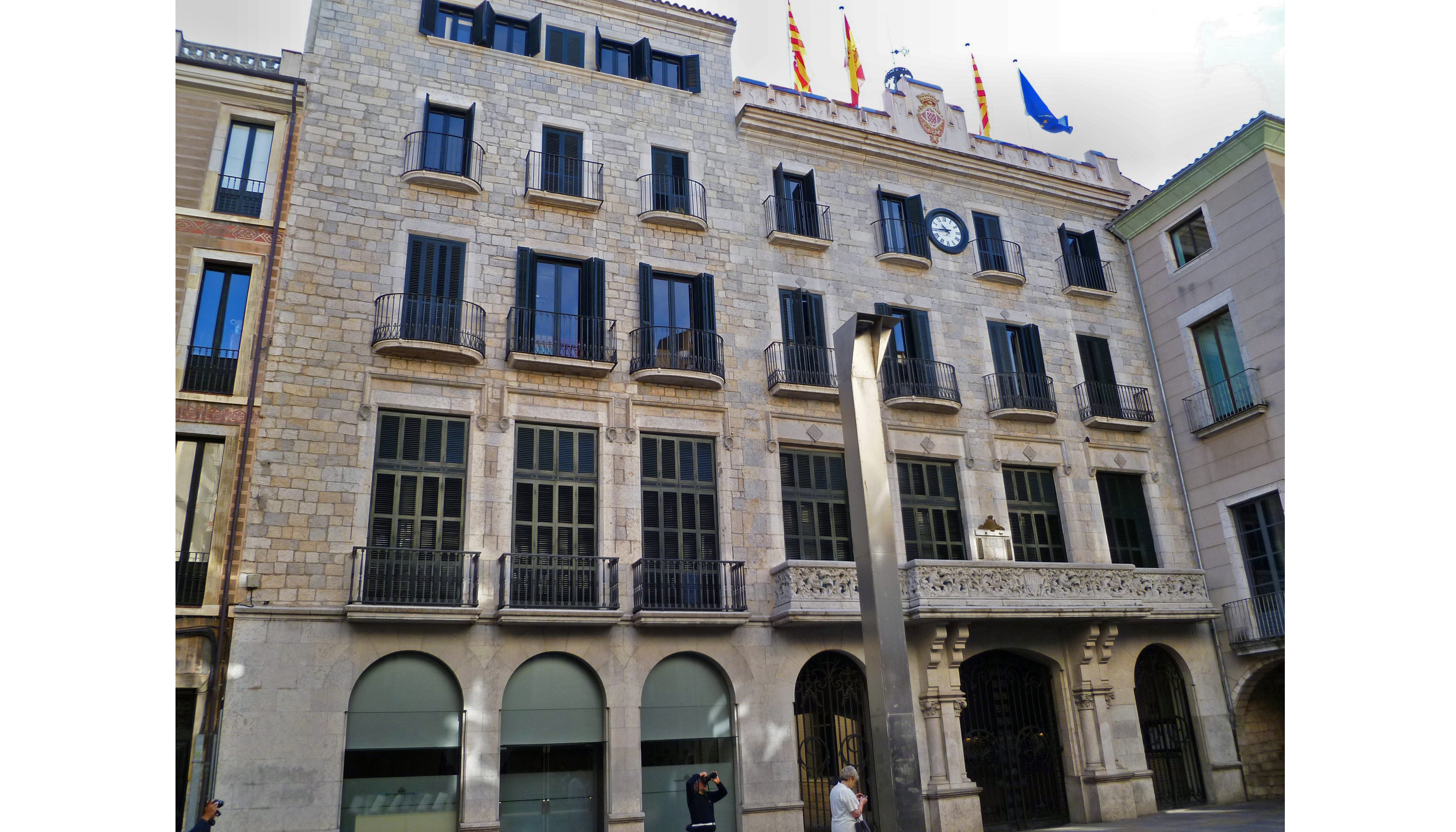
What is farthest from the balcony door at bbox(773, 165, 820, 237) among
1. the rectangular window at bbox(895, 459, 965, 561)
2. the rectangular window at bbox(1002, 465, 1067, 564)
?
the rectangular window at bbox(1002, 465, 1067, 564)

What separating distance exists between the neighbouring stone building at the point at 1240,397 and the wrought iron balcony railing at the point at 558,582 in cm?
1449

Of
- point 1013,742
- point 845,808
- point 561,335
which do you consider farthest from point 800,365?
point 845,808

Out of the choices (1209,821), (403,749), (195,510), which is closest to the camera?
(403,749)

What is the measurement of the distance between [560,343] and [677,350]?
7.83 ft

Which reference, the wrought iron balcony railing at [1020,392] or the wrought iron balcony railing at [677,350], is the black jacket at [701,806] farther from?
the wrought iron balcony railing at [1020,392]

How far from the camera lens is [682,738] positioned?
16.7 metres

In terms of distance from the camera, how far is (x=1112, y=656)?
20156mm

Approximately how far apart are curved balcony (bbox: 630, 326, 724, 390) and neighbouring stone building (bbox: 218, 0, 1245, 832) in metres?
0.11

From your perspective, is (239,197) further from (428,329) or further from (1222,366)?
(1222,366)

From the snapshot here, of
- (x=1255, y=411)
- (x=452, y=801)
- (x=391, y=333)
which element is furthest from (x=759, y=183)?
(x=452, y=801)

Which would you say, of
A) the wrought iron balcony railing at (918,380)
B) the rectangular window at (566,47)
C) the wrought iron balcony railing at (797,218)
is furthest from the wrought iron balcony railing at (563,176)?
the wrought iron balcony railing at (918,380)

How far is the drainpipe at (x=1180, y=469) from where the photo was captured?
2102 centimetres

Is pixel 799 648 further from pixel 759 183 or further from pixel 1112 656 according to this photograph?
pixel 759 183

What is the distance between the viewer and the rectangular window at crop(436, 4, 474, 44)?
20.4 meters
